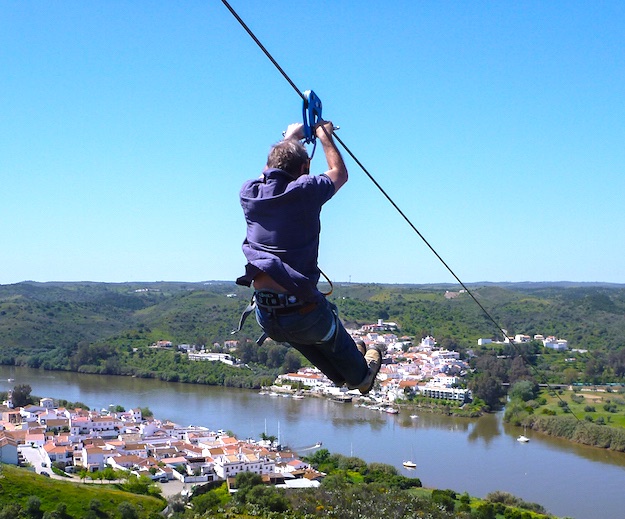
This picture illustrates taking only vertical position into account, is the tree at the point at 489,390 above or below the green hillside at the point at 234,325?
below

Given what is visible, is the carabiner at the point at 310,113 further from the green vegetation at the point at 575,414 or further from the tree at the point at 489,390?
the tree at the point at 489,390

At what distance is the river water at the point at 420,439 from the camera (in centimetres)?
1244

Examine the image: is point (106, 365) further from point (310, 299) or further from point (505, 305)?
point (310, 299)

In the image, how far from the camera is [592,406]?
19234mm

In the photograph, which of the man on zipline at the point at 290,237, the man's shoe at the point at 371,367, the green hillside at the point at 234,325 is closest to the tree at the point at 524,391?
the green hillside at the point at 234,325

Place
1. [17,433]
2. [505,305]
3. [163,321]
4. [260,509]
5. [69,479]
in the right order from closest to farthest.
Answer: [260,509]
[69,479]
[17,433]
[163,321]
[505,305]

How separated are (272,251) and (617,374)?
25.3 m

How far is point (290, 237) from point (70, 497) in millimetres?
10489

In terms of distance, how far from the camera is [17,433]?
51.5ft

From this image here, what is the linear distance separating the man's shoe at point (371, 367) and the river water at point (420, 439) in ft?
34.2

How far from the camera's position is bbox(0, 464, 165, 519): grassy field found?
10.3 m

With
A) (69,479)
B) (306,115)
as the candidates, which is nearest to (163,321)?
(69,479)

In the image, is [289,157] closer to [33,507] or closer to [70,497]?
[33,507]

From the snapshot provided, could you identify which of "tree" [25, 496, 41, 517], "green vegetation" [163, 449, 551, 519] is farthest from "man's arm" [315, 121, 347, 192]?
"tree" [25, 496, 41, 517]
